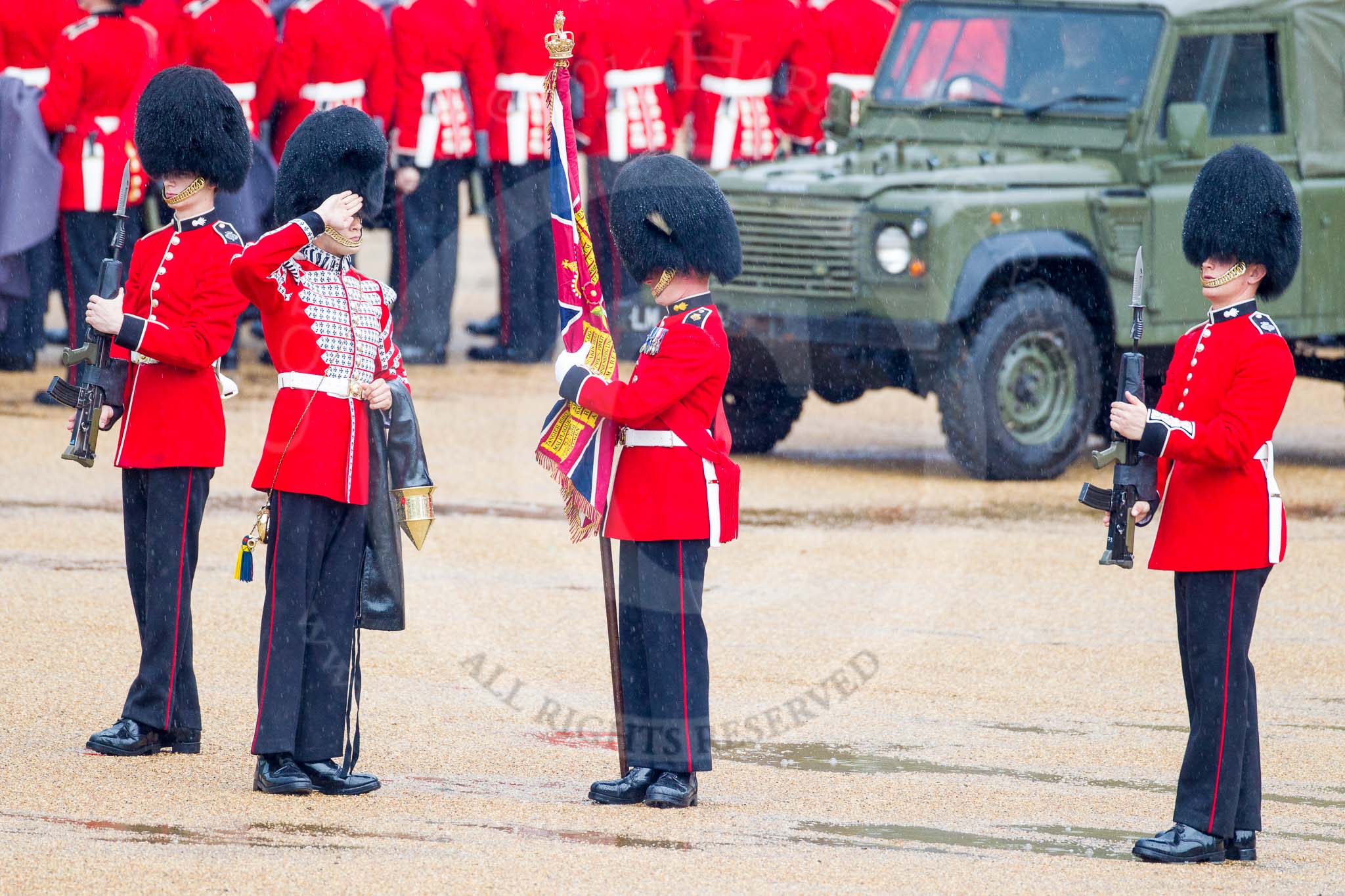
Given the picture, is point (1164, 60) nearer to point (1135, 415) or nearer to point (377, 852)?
point (1135, 415)

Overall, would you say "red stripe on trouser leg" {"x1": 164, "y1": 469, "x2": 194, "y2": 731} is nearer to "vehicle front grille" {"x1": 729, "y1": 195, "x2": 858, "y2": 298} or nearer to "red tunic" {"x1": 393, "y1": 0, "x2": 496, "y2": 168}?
"vehicle front grille" {"x1": 729, "y1": 195, "x2": 858, "y2": 298}

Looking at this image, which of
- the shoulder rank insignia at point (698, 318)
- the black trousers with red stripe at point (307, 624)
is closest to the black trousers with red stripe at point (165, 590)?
the black trousers with red stripe at point (307, 624)

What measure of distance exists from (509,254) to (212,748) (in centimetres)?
759

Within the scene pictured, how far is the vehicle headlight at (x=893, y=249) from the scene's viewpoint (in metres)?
9.76

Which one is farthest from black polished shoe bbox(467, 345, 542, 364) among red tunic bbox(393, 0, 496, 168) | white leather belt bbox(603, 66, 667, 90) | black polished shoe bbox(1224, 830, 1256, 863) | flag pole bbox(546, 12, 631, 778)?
black polished shoe bbox(1224, 830, 1256, 863)

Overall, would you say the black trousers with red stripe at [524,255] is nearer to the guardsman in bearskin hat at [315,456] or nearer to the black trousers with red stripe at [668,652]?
the guardsman in bearskin hat at [315,456]

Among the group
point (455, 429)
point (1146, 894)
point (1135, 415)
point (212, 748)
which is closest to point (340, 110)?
point (212, 748)

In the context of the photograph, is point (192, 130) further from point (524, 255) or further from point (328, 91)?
point (524, 255)

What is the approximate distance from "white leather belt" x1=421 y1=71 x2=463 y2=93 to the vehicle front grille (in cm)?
266

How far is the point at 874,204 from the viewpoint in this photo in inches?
388

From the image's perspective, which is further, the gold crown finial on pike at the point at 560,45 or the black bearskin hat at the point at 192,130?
the black bearskin hat at the point at 192,130

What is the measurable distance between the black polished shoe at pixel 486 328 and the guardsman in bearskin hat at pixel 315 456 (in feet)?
28.6

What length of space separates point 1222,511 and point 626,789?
1.46 metres

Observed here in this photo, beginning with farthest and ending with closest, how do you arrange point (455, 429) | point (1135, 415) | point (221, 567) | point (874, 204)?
point (455, 429) < point (874, 204) < point (221, 567) < point (1135, 415)
